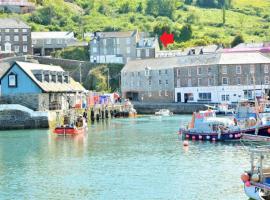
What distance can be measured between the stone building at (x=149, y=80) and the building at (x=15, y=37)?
30.2m

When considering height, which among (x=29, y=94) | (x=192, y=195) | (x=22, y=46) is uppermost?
(x=22, y=46)

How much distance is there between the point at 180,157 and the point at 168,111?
174 feet

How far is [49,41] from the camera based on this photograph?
499 ft

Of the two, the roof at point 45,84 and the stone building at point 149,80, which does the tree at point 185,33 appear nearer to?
the stone building at point 149,80

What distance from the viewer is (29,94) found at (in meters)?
84.3

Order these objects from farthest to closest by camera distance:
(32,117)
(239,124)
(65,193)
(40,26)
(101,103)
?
(40,26), (101,103), (32,117), (239,124), (65,193)

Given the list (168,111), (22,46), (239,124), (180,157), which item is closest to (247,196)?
(180,157)

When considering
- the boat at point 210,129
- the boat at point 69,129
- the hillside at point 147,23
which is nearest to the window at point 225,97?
the boat at point 69,129

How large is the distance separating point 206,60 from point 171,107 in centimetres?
862

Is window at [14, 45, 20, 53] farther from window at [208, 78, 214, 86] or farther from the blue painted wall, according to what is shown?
the blue painted wall

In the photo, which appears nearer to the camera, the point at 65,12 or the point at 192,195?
the point at 192,195

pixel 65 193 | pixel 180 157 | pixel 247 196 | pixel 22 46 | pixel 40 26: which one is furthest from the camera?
pixel 40 26

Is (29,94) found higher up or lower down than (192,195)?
higher up

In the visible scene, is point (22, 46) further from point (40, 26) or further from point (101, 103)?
point (101, 103)
